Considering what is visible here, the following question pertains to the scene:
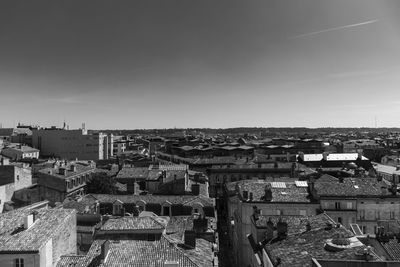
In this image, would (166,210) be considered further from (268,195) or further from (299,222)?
(299,222)

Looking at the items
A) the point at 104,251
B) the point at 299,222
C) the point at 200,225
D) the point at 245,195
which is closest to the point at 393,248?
the point at 299,222

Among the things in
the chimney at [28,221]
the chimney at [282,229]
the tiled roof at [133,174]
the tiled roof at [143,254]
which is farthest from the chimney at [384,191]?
the tiled roof at [133,174]

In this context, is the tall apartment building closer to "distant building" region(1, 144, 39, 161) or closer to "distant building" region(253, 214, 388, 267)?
"distant building" region(1, 144, 39, 161)

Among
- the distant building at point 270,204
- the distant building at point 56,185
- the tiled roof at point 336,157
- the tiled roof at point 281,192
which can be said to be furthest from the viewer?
the tiled roof at point 336,157

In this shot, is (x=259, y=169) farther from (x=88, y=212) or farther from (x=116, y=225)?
(x=116, y=225)

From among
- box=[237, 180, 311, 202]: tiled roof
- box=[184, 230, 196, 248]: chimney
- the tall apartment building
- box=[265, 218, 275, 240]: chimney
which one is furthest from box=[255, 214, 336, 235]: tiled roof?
the tall apartment building

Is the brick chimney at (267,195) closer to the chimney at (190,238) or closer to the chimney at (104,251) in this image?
the chimney at (190,238)
